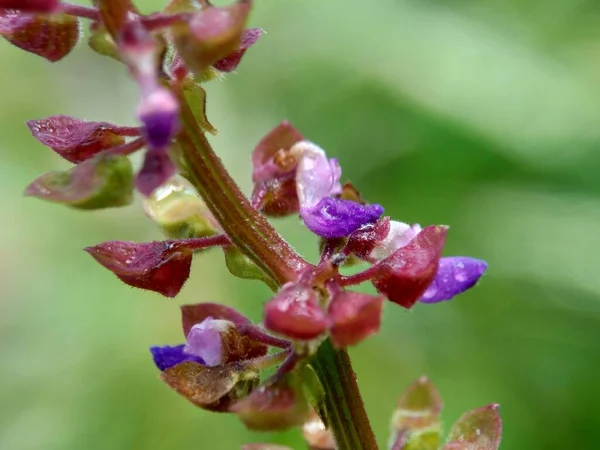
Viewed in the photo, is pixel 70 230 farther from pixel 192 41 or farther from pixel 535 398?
pixel 192 41

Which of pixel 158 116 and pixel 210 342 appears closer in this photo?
pixel 158 116

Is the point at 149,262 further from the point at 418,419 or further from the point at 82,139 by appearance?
the point at 418,419

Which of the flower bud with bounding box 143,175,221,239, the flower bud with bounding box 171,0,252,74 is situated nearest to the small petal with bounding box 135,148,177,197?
the flower bud with bounding box 171,0,252,74

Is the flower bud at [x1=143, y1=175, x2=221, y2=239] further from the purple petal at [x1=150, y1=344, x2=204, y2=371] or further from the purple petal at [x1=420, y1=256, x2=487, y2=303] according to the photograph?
the purple petal at [x1=420, y1=256, x2=487, y2=303]

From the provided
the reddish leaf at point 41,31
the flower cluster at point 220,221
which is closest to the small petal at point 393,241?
the flower cluster at point 220,221

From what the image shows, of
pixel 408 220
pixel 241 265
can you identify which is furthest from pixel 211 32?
pixel 408 220

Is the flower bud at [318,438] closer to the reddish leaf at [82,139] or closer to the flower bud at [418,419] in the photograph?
the flower bud at [418,419]

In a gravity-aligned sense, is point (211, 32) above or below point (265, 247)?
above
